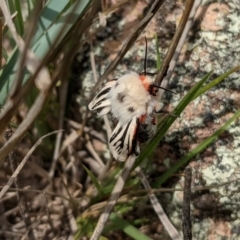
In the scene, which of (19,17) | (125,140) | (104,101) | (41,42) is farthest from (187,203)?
(19,17)

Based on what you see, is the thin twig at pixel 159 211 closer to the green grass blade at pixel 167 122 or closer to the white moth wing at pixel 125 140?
the green grass blade at pixel 167 122

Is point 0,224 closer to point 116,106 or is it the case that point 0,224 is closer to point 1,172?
point 1,172

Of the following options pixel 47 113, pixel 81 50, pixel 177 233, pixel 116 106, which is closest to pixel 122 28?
pixel 81 50

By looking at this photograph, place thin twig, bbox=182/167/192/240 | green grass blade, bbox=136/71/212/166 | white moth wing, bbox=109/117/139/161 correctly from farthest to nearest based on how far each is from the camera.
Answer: green grass blade, bbox=136/71/212/166
white moth wing, bbox=109/117/139/161
thin twig, bbox=182/167/192/240

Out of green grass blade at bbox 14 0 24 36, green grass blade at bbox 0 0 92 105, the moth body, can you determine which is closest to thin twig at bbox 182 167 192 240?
the moth body

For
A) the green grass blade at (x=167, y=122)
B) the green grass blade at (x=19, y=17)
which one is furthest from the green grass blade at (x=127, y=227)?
the green grass blade at (x=19, y=17)

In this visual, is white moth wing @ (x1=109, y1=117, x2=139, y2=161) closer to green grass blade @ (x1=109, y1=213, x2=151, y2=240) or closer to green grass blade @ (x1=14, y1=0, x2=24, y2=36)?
green grass blade @ (x1=109, y1=213, x2=151, y2=240)
